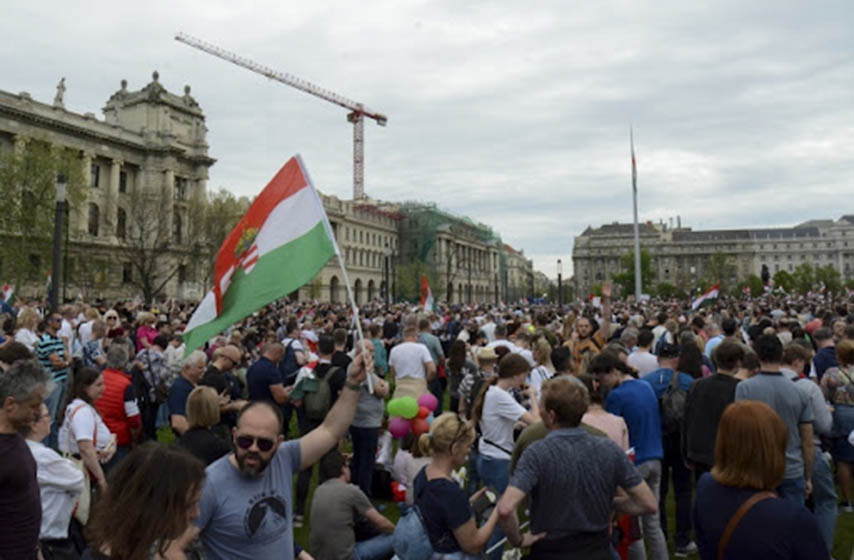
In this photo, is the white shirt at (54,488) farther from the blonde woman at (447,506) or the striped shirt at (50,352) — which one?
the striped shirt at (50,352)

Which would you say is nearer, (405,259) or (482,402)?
(482,402)

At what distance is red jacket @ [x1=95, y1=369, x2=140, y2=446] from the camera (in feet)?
20.8

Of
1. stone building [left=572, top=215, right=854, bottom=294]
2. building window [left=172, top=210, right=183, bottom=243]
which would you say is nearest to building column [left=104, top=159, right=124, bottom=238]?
building window [left=172, top=210, right=183, bottom=243]

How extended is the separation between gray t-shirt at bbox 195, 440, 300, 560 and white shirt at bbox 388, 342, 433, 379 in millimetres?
5036

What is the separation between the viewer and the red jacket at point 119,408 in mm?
6328

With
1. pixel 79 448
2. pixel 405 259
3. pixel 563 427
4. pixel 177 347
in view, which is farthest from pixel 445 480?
pixel 405 259

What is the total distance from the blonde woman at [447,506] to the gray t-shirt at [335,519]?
1.22 meters

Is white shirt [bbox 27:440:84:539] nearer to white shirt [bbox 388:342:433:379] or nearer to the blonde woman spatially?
the blonde woman

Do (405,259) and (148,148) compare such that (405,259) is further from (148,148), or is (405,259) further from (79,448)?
(79,448)

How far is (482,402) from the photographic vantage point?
5.66 m

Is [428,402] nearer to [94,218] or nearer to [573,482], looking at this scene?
[573,482]

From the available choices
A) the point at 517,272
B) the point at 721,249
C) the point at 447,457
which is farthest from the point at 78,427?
the point at 517,272

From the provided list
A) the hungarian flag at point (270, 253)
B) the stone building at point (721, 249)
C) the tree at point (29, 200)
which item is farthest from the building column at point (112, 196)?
the stone building at point (721, 249)

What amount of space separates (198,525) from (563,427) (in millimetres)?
1908
